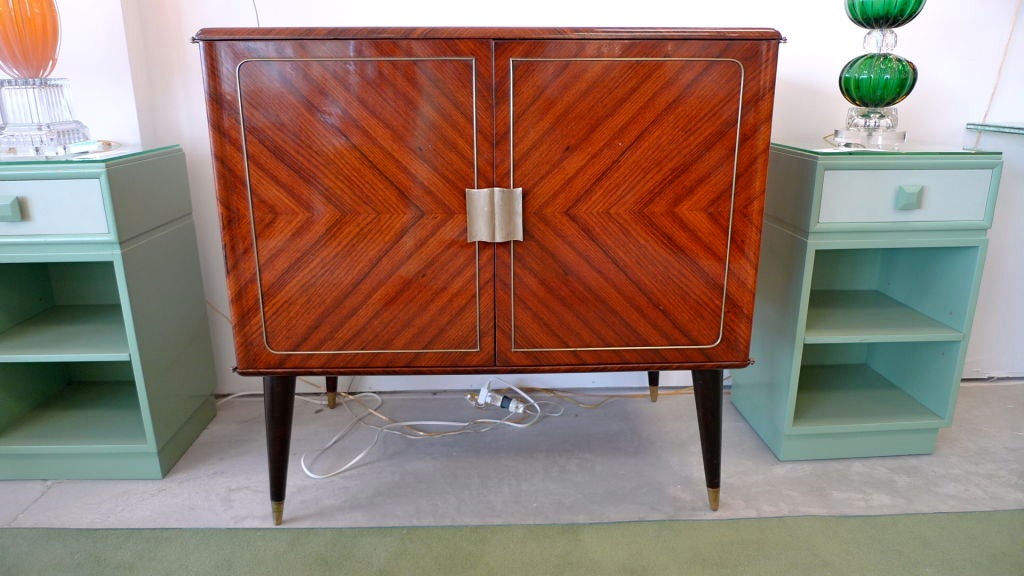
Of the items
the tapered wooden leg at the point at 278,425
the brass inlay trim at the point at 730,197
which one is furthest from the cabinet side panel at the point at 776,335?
the tapered wooden leg at the point at 278,425

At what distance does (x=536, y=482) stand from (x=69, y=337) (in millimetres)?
1133

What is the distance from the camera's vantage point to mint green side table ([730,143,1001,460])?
1.40m

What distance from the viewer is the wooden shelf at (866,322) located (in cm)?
152

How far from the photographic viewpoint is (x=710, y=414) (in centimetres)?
133

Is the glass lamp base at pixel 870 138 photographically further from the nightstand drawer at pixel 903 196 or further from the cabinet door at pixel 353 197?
the cabinet door at pixel 353 197

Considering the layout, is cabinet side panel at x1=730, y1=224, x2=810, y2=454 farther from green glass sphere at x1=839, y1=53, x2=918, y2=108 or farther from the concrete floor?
green glass sphere at x1=839, y1=53, x2=918, y2=108

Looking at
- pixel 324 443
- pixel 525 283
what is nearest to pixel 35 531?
pixel 324 443

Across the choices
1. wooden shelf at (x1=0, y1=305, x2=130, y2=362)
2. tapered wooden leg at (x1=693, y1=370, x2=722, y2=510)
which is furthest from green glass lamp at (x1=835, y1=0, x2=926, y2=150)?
wooden shelf at (x1=0, y1=305, x2=130, y2=362)

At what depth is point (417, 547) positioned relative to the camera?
1.31 meters

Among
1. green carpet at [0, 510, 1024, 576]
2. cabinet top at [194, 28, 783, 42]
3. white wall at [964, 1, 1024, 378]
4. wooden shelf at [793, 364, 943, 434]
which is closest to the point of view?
cabinet top at [194, 28, 783, 42]

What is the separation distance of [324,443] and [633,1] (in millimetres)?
1398

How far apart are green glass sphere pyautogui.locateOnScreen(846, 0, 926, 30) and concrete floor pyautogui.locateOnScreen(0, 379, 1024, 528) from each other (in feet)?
3.40

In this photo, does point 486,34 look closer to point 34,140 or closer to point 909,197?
point 909,197

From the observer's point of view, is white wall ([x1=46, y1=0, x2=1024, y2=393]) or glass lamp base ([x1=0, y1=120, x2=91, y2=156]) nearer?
glass lamp base ([x1=0, y1=120, x2=91, y2=156])
